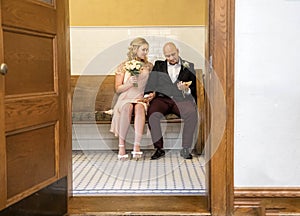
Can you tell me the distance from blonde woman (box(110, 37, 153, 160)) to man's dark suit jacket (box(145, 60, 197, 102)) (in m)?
0.07

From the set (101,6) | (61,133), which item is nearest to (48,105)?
(61,133)

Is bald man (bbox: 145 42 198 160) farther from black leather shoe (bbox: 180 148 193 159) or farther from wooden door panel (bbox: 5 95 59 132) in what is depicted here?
wooden door panel (bbox: 5 95 59 132)

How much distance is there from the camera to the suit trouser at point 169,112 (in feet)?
12.9

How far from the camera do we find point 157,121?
3.97 metres

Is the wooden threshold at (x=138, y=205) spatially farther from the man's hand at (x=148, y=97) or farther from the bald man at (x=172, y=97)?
the man's hand at (x=148, y=97)

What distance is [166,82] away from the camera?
410 centimetres

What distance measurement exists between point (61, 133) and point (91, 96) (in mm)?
2138

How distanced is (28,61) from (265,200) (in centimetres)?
153

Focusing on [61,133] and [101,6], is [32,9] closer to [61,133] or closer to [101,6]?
[61,133]

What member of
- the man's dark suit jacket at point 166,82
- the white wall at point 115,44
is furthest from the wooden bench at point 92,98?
the white wall at point 115,44

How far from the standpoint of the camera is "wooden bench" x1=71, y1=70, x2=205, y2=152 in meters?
4.22

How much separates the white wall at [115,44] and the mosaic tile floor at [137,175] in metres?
1.19

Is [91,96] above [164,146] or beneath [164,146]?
above

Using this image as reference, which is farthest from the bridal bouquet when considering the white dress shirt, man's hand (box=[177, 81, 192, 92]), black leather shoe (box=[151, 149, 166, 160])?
black leather shoe (box=[151, 149, 166, 160])
